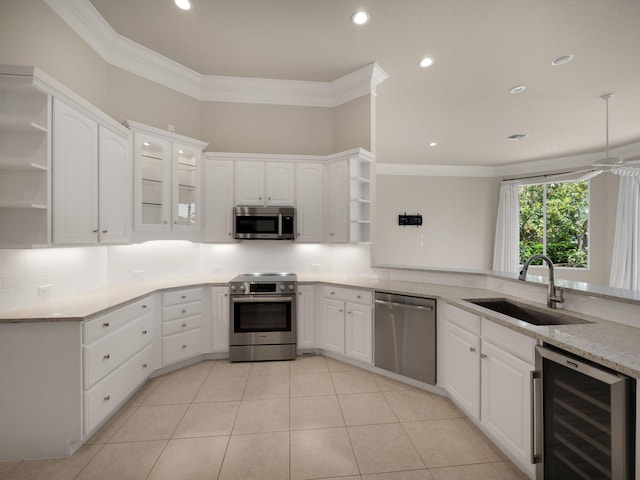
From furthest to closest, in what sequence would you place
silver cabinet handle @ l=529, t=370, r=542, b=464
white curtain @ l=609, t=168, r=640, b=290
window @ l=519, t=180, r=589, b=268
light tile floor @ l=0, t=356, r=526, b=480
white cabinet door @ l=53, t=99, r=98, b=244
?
window @ l=519, t=180, r=589, b=268
white curtain @ l=609, t=168, r=640, b=290
white cabinet door @ l=53, t=99, r=98, b=244
light tile floor @ l=0, t=356, r=526, b=480
silver cabinet handle @ l=529, t=370, r=542, b=464

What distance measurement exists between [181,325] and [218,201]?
1557mm

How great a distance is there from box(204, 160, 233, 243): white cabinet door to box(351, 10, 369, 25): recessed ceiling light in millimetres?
2098

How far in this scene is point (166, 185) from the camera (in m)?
3.25

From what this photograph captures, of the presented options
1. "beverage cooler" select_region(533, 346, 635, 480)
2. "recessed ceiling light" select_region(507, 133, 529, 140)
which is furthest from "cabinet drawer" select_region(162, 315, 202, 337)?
"recessed ceiling light" select_region(507, 133, 529, 140)

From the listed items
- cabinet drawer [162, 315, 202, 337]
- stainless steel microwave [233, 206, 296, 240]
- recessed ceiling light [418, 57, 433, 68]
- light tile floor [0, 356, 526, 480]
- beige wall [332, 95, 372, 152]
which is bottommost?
light tile floor [0, 356, 526, 480]

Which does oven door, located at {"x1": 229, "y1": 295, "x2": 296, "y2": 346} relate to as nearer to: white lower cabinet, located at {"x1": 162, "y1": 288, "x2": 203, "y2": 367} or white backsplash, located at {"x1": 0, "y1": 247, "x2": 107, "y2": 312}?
white lower cabinet, located at {"x1": 162, "y1": 288, "x2": 203, "y2": 367}

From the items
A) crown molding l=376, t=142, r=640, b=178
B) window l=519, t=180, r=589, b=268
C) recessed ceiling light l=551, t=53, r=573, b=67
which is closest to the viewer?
recessed ceiling light l=551, t=53, r=573, b=67

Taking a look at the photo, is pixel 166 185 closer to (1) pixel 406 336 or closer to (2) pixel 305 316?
(2) pixel 305 316

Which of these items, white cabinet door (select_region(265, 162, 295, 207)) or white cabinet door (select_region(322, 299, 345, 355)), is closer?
white cabinet door (select_region(322, 299, 345, 355))

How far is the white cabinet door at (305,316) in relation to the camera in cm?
346

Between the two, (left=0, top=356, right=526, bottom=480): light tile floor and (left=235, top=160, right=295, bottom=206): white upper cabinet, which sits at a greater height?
(left=235, top=160, right=295, bottom=206): white upper cabinet

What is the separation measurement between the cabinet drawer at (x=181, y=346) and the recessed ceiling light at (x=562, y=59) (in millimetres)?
5010

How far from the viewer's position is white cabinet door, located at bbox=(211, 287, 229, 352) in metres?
3.36

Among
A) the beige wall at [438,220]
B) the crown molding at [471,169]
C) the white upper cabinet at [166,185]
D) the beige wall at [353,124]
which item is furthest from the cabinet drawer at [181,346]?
the crown molding at [471,169]
